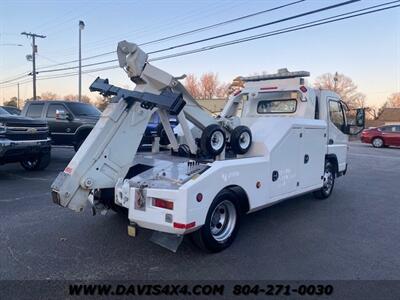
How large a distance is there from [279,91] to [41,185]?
19.4ft

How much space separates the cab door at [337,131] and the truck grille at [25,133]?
Answer: 7283mm

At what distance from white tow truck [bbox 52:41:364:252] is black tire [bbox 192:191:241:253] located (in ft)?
0.04

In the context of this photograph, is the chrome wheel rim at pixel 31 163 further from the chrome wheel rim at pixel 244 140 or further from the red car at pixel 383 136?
the red car at pixel 383 136

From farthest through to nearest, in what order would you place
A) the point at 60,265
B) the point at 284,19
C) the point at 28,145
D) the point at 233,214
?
the point at 284,19 → the point at 28,145 → the point at 233,214 → the point at 60,265

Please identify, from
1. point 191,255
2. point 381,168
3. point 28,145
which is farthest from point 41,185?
point 381,168

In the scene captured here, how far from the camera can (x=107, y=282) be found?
12.1 feet

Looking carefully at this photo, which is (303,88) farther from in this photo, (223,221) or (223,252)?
(223,252)

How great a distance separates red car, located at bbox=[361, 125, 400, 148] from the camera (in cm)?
2291

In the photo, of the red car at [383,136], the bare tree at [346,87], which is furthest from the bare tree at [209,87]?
the red car at [383,136]

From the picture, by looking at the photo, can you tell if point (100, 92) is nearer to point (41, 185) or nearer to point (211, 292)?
point (211, 292)

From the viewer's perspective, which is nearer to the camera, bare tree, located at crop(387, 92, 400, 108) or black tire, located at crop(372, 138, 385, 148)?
black tire, located at crop(372, 138, 385, 148)

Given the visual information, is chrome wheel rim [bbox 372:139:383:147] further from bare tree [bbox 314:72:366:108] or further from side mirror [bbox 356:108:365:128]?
bare tree [bbox 314:72:366:108]

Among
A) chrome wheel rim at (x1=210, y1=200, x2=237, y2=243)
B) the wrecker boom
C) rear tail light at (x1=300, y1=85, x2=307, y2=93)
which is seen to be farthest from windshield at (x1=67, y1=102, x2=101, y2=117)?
chrome wheel rim at (x1=210, y1=200, x2=237, y2=243)

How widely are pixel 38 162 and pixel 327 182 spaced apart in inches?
308
